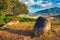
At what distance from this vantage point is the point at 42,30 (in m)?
12.9

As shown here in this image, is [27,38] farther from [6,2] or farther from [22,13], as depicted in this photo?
[22,13]

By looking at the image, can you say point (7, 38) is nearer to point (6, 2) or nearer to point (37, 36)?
point (37, 36)

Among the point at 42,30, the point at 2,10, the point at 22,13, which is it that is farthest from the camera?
the point at 22,13

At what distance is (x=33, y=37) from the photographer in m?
12.4

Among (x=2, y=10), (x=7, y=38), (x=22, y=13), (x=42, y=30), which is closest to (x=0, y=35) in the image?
(x=7, y=38)

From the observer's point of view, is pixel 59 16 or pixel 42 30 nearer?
pixel 42 30

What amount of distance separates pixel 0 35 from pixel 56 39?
3.38 metres

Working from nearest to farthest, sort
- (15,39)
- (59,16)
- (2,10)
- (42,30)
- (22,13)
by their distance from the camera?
1. (15,39)
2. (42,30)
3. (2,10)
4. (59,16)
5. (22,13)

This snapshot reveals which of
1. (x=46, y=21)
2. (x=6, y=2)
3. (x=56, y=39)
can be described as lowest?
(x=56, y=39)

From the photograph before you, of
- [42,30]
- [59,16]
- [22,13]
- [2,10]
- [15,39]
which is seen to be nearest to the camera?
[15,39]

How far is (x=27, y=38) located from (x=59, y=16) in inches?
408

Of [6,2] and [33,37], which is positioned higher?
[6,2]

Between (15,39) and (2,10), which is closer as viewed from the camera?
(15,39)

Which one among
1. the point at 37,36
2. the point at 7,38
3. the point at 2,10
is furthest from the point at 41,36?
the point at 2,10
